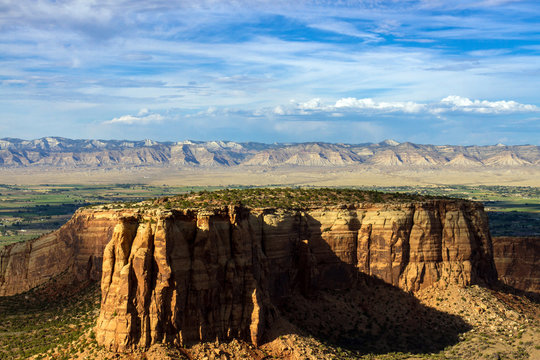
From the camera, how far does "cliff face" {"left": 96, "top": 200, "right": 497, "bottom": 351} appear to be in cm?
4828

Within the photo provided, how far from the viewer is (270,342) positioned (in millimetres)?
53094

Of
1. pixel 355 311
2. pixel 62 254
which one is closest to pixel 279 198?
pixel 355 311

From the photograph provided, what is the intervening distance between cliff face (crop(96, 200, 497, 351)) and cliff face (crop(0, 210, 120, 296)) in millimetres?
14144

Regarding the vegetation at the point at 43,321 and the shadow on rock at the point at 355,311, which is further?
the shadow on rock at the point at 355,311

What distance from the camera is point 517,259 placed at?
306 feet

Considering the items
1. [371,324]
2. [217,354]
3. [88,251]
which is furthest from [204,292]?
[88,251]

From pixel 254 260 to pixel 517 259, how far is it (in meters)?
52.3

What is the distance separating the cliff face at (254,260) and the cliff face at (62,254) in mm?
14144

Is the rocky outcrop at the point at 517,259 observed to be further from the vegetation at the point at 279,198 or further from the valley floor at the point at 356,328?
the vegetation at the point at 279,198

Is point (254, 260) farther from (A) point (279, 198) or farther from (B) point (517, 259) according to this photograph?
Answer: (B) point (517, 259)

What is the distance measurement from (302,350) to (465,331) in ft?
64.9

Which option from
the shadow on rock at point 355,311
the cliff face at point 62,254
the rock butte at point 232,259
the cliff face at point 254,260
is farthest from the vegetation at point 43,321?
the shadow on rock at point 355,311

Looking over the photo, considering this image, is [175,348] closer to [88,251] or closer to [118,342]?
[118,342]

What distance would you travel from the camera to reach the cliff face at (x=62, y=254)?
70188 mm
